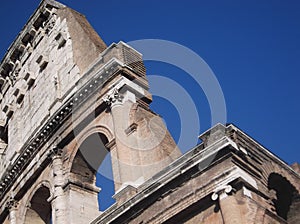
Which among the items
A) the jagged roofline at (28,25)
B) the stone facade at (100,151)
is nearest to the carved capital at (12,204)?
the stone facade at (100,151)

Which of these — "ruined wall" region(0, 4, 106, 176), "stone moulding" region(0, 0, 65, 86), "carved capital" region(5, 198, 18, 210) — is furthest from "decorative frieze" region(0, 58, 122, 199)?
"stone moulding" region(0, 0, 65, 86)

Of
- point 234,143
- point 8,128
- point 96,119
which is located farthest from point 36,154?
point 234,143

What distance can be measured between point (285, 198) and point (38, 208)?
362 inches

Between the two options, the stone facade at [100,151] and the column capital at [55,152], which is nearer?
the stone facade at [100,151]

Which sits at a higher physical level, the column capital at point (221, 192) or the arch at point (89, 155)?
the arch at point (89, 155)

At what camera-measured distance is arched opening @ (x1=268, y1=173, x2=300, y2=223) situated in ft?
57.2

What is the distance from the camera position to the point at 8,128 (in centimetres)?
2845

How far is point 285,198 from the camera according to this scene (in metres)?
17.7

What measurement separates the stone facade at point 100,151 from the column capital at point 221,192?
0.07 feet

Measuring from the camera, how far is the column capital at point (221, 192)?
1542cm

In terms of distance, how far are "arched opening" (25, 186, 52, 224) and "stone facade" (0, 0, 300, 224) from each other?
3cm

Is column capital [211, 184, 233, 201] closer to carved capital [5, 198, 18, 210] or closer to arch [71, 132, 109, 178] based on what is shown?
arch [71, 132, 109, 178]

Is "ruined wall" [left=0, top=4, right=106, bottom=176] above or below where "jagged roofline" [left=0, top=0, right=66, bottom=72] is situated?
below

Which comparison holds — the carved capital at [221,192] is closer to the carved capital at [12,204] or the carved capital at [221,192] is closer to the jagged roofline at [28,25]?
the carved capital at [12,204]
